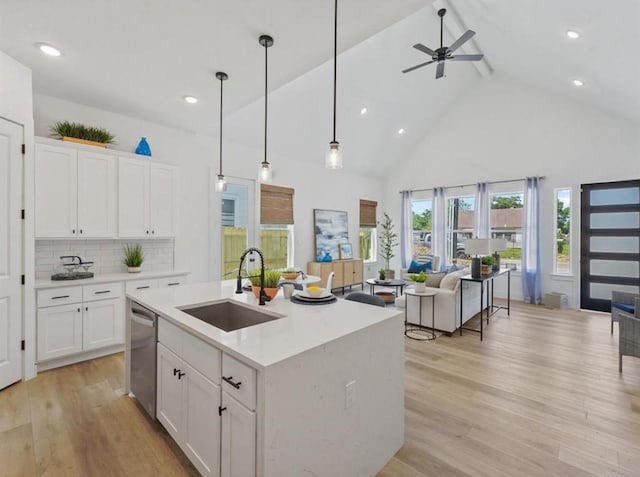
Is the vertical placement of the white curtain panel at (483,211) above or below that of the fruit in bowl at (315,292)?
above

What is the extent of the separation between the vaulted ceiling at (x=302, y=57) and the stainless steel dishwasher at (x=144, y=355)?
7.01 ft

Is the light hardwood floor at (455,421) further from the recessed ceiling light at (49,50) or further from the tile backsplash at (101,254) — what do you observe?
the recessed ceiling light at (49,50)

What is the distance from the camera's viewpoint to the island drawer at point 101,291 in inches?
133

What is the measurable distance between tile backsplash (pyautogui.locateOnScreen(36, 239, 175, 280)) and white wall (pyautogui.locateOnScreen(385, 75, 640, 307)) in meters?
6.31

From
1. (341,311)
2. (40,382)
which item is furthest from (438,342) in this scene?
(40,382)

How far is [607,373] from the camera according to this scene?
3.20m

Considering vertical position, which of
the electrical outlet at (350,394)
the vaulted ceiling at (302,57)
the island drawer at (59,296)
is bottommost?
the electrical outlet at (350,394)

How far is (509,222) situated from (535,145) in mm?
1635

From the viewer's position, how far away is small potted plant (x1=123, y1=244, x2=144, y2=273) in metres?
3.96

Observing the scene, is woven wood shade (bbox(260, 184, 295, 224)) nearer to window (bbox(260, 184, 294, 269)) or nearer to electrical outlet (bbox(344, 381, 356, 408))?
window (bbox(260, 184, 294, 269))

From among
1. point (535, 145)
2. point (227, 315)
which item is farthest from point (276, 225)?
point (535, 145)

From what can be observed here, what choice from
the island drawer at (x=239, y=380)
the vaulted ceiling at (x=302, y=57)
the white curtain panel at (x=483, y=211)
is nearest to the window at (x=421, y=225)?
the white curtain panel at (x=483, y=211)

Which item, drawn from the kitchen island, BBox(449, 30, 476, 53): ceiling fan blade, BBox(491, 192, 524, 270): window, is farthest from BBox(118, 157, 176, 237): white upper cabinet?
BBox(491, 192, 524, 270): window

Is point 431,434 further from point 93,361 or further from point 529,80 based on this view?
point 529,80
